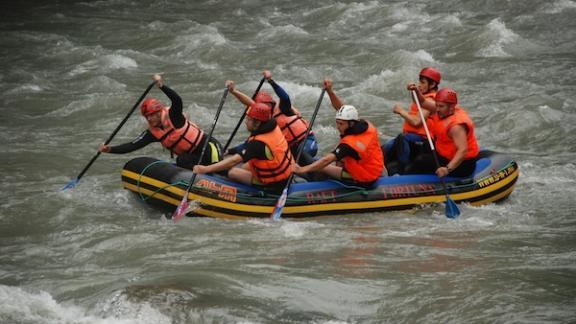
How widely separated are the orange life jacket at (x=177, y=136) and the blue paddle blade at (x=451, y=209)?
284 cm

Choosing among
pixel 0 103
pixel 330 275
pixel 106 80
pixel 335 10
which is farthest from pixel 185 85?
pixel 330 275

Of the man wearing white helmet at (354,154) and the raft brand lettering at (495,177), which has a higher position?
the man wearing white helmet at (354,154)

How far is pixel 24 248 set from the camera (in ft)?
27.5

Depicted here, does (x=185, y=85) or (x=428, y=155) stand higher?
(x=428, y=155)

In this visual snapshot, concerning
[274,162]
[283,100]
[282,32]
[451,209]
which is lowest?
[282,32]

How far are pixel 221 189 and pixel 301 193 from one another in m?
0.84

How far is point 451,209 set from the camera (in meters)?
9.09

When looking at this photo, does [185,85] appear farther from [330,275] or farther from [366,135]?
[330,275]

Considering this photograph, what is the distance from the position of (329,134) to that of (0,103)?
19.9 feet

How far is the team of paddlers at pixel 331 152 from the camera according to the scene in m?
8.87

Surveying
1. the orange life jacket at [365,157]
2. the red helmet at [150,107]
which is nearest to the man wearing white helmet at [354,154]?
the orange life jacket at [365,157]

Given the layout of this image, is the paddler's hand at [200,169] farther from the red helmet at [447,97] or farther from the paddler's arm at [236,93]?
the red helmet at [447,97]

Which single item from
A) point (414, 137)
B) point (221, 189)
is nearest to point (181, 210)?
point (221, 189)

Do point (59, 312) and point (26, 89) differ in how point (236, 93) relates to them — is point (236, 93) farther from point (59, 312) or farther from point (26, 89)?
point (26, 89)
